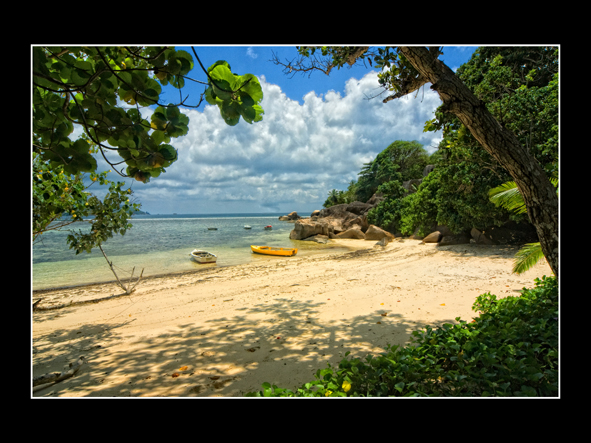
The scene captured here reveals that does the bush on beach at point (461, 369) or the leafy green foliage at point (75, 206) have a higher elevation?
the leafy green foliage at point (75, 206)

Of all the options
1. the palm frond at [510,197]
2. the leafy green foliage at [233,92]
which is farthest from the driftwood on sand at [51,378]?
the palm frond at [510,197]

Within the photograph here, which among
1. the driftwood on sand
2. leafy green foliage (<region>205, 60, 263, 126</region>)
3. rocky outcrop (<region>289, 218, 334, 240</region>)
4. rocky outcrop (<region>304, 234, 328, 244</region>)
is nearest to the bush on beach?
leafy green foliage (<region>205, 60, 263, 126</region>)

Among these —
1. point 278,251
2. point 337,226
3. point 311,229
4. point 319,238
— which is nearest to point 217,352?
point 278,251

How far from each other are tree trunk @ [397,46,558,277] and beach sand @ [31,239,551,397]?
6.66ft

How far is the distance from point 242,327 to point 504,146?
4016mm

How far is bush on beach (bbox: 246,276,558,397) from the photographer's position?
157 cm

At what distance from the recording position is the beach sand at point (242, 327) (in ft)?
9.33

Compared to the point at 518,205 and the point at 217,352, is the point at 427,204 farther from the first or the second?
the point at 217,352

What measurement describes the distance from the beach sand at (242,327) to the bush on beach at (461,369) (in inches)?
43.8

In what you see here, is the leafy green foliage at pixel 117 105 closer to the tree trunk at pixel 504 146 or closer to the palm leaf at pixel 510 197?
the tree trunk at pixel 504 146

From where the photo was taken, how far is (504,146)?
2.34 m
